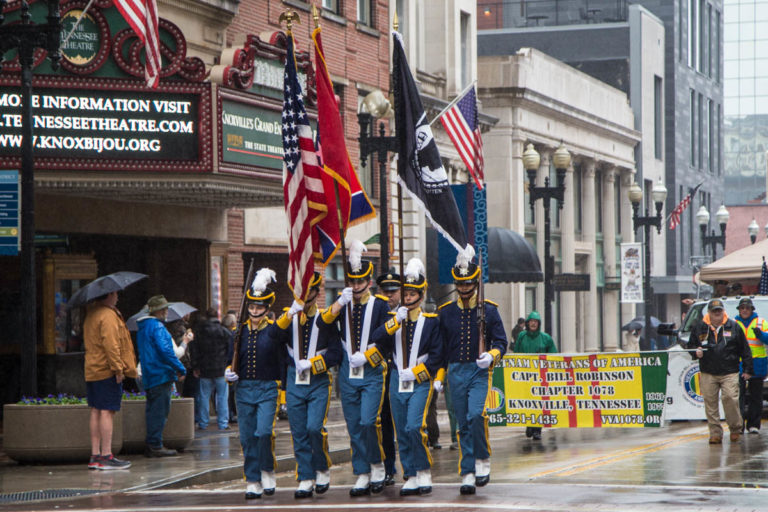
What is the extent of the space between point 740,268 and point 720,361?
15.1 metres

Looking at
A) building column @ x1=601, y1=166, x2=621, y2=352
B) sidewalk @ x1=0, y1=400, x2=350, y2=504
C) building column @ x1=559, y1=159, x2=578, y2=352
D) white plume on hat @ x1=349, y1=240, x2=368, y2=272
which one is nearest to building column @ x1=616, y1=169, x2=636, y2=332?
building column @ x1=601, y1=166, x2=621, y2=352

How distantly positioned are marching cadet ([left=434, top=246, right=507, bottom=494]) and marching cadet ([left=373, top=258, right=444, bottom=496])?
20 cm

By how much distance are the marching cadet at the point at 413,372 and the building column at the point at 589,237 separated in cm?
3871

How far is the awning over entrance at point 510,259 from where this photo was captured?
118 ft

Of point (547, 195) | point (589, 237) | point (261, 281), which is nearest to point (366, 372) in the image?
point (261, 281)

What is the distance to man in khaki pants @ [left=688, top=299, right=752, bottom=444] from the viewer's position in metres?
17.7

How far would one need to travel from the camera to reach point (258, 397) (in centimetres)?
1238

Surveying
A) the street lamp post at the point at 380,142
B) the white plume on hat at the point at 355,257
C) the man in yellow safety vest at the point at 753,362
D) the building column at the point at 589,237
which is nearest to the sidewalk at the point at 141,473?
the white plume on hat at the point at 355,257

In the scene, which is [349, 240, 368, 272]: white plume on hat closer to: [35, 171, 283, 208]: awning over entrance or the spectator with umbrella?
the spectator with umbrella

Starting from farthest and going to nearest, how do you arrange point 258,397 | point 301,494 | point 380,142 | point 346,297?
1. point 380,142
2. point 258,397
3. point 301,494
4. point 346,297

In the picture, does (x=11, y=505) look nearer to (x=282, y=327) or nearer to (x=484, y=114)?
(x=282, y=327)

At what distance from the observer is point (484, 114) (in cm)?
4022

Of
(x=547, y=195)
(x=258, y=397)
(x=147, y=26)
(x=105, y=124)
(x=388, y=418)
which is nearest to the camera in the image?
(x=258, y=397)

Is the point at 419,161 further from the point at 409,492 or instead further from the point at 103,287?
the point at 103,287
